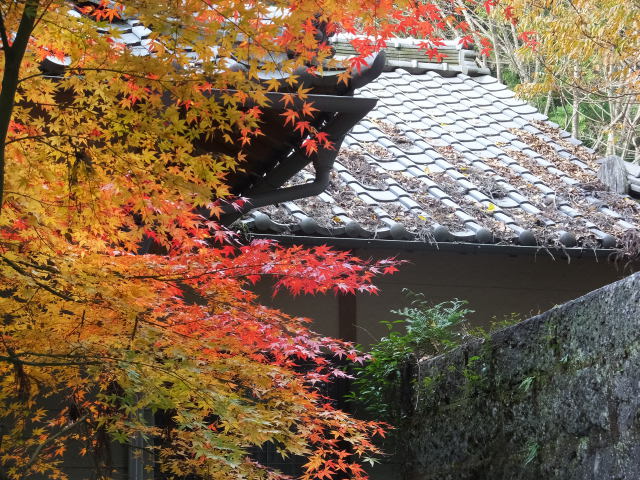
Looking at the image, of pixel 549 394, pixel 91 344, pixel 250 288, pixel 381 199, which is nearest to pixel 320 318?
pixel 250 288

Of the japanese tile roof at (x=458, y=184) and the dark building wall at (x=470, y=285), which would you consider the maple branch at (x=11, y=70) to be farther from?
the dark building wall at (x=470, y=285)

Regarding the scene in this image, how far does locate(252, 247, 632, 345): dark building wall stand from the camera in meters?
7.80

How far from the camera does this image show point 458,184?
29.3ft

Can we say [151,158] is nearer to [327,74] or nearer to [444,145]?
[327,74]

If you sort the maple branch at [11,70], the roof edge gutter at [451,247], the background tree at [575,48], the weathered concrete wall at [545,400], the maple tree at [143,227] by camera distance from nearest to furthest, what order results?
the maple branch at [11,70] → the maple tree at [143,227] → the weathered concrete wall at [545,400] → the roof edge gutter at [451,247] → the background tree at [575,48]

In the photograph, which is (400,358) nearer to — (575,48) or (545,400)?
(545,400)

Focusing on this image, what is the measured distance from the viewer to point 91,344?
3.95 metres

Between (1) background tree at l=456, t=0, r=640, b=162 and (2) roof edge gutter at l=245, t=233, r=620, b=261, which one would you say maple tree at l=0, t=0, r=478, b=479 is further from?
(1) background tree at l=456, t=0, r=640, b=162

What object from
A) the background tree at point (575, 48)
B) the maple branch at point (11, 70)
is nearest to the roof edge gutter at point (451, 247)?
the background tree at point (575, 48)

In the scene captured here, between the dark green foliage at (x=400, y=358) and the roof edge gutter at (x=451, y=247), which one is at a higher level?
the roof edge gutter at (x=451, y=247)

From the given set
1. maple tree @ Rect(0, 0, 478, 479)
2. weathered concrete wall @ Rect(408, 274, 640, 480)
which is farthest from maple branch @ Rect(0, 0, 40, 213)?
weathered concrete wall @ Rect(408, 274, 640, 480)

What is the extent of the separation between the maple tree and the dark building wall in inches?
96.3

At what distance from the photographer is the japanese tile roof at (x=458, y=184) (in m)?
7.64

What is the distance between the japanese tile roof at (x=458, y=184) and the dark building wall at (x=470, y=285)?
296 millimetres
